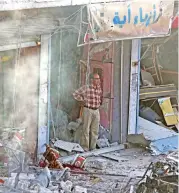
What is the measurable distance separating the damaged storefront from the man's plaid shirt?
363 mm

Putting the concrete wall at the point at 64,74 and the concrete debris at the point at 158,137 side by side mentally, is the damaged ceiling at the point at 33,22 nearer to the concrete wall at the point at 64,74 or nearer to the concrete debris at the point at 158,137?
the concrete wall at the point at 64,74

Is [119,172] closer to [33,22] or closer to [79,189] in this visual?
[79,189]

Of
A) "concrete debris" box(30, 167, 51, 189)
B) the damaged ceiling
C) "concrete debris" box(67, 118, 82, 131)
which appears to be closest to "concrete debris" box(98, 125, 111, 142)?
"concrete debris" box(67, 118, 82, 131)

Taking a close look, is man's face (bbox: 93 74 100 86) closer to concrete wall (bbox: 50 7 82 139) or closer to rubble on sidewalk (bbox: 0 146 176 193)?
concrete wall (bbox: 50 7 82 139)

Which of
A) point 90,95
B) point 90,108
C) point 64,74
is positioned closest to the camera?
point 90,95

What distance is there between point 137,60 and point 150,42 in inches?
66.6

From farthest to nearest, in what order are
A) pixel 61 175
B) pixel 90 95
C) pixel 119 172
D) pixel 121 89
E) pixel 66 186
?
pixel 121 89 → pixel 90 95 → pixel 119 172 → pixel 61 175 → pixel 66 186

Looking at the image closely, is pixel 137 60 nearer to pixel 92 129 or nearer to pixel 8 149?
pixel 92 129

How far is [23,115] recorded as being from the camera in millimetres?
13273

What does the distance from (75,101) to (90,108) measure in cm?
82

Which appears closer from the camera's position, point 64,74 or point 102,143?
point 64,74

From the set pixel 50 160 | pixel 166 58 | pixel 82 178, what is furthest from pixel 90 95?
pixel 166 58

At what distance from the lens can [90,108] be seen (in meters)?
14.1

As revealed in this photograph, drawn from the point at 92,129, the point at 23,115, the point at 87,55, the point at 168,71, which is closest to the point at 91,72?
the point at 87,55
